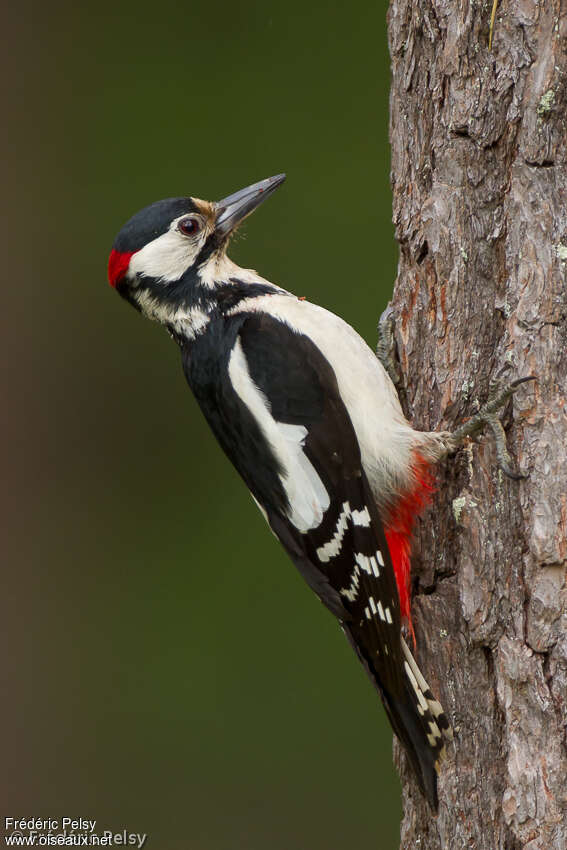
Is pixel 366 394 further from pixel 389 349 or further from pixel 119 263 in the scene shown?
→ pixel 119 263

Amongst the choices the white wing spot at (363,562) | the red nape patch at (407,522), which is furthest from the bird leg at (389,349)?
the white wing spot at (363,562)

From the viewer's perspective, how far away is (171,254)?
238 cm

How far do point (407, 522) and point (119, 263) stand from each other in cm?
82

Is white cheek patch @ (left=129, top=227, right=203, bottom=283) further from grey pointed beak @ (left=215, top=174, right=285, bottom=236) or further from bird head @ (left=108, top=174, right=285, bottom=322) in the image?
grey pointed beak @ (left=215, top=174, right=285, bottom=236)

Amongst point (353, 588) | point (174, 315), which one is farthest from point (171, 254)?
point (353, 588)

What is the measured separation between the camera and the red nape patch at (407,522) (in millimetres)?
2104

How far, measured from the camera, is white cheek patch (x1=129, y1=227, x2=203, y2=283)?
236 centimetres

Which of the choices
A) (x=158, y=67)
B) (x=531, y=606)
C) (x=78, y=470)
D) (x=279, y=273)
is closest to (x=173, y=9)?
(x=158, y=67)

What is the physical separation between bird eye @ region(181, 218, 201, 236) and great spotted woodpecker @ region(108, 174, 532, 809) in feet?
0.10

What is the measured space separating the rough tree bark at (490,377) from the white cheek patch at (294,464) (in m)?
0.22

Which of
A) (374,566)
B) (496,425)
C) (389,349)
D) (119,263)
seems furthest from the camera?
(119,263)

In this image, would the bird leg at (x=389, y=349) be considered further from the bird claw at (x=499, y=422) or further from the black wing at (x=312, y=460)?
the bird claw at (x=499, y=422)

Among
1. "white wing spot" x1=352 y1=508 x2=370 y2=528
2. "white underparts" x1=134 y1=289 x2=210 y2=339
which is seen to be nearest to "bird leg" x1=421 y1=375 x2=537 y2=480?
"white wing spot" x1=352 y1=508 x2=370 y2=528

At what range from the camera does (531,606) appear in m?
1.83
